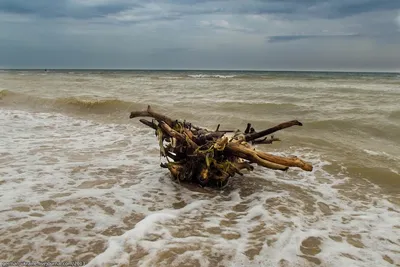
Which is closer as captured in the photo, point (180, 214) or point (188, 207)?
point (180, 214)

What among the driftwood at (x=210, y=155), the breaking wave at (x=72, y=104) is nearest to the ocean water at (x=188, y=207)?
the driftwood at (x=210, y=155)

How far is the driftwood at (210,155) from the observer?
14.2 feet

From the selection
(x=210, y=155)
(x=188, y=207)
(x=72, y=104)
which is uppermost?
(x=210, y=155)

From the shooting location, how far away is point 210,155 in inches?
171

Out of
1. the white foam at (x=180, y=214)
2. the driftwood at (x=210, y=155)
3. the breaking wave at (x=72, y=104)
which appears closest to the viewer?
the white foam at (x=180, y=214)

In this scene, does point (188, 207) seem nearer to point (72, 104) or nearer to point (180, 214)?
point (180, 214)

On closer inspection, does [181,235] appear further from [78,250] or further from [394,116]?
[394,116]

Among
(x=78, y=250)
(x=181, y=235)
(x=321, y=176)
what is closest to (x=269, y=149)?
(x=321, y=176)

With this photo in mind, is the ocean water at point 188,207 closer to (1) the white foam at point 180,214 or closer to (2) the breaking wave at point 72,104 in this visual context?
(1) the white foam at point 180,214

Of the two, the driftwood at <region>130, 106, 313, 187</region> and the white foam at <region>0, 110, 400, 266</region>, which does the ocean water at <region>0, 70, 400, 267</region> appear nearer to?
the white foam at <region>0, 110, 400, 266</region>

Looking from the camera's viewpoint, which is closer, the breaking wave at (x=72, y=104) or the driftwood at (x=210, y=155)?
the driftwood at (x=210, y=155)

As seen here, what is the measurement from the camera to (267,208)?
4086 millimetres

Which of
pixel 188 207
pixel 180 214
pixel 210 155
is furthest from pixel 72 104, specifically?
pixel 180 214

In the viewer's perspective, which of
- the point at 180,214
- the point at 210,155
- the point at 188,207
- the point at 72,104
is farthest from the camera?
the point at 72,104
